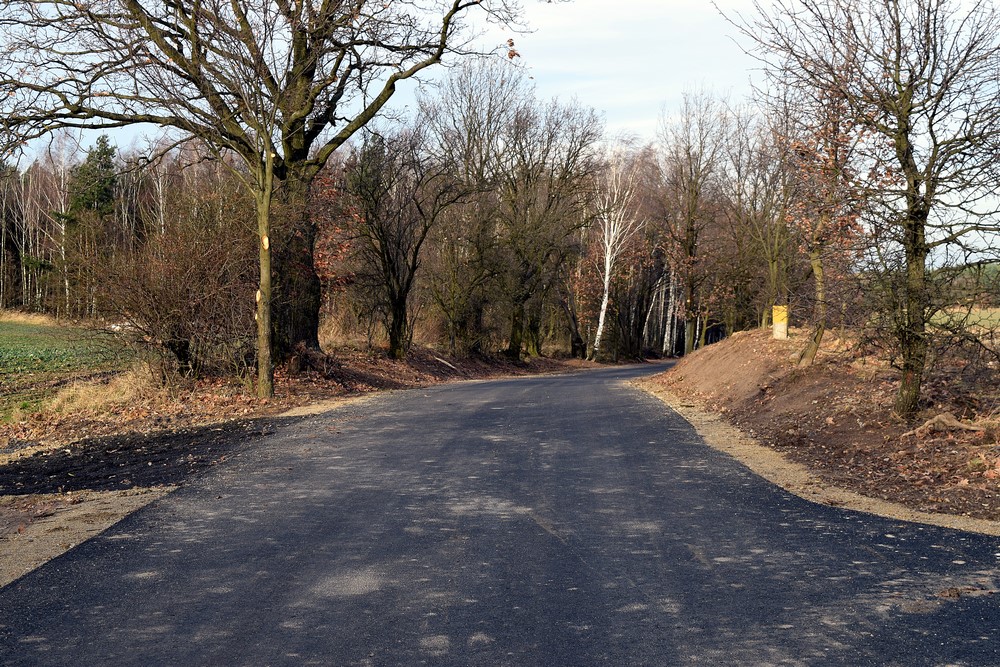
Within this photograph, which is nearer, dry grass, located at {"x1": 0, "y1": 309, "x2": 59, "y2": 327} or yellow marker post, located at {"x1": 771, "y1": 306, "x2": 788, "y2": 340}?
yellow marker post, located at {"x1": 771, "y1": 306, "x2": 788, "y2": 340}

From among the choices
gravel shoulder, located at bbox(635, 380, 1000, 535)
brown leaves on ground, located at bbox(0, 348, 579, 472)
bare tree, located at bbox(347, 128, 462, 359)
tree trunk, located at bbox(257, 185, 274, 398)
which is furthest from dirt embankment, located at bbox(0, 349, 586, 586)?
bare tree, located at bbox(347, 128, 462, 359)

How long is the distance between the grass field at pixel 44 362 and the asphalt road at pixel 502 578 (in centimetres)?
965

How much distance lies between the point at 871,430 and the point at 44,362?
2409 cm

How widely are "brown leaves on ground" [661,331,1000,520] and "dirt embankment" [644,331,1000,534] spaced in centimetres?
2

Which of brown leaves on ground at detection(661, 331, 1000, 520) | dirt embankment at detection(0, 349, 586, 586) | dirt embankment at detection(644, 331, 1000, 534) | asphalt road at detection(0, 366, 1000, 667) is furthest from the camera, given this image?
brown leaves on ground at detection(661, 331, 1000, 520)

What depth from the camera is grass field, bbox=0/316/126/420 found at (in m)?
18.3

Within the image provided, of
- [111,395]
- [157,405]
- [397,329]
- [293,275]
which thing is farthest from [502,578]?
[397,329]

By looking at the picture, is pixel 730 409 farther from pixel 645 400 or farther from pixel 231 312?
pixel 231 312

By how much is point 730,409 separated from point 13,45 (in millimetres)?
17151

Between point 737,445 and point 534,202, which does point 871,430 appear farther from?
point 534,202

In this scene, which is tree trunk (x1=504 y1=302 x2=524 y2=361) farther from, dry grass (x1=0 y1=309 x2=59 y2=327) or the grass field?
dry grass (x1=0 y1=309 x2=59 y2=327)

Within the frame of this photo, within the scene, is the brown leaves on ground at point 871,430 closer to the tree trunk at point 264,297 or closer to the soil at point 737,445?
the soil at point 737,445

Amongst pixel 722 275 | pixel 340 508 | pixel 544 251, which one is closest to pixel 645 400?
pixel 340 508

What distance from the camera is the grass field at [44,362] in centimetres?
1830
